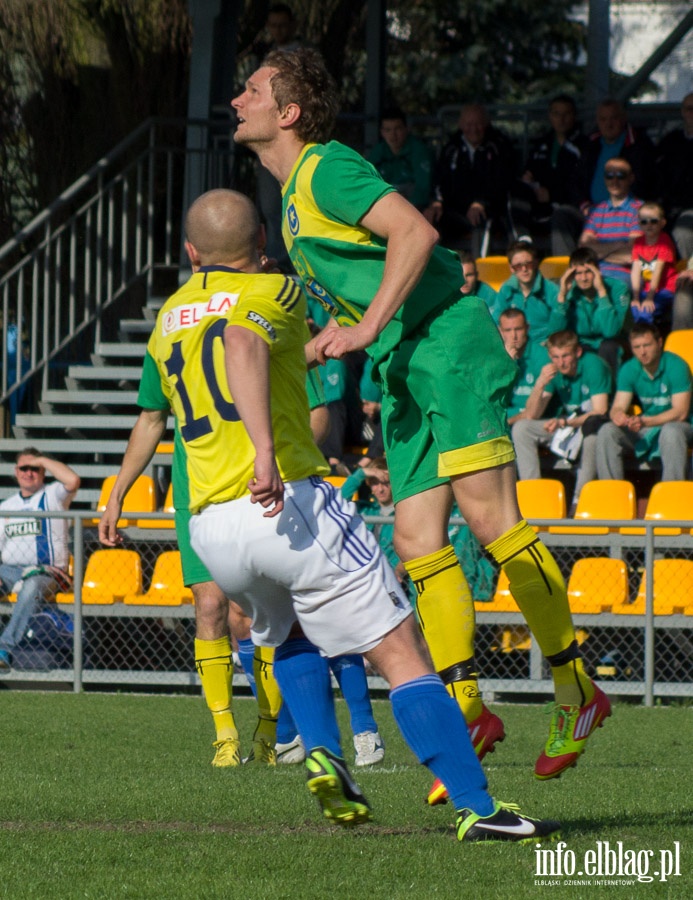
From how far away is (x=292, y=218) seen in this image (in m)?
4.59

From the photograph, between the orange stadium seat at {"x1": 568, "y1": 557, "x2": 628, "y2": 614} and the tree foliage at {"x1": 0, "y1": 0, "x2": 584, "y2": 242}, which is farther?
the tree foliage at {"x1": 0, "y1": 0, "x2": 584, "y2": 242}

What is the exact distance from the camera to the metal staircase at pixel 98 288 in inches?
551

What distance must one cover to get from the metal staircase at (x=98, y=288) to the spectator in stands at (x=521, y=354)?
3809 mm

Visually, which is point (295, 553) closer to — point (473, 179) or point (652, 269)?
point (652, 269)

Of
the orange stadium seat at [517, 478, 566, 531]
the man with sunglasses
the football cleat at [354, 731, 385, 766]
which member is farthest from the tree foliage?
the football cleat at [354, 731, 385, 766]

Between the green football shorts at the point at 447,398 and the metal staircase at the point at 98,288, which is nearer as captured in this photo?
the green football shorts at the point at 447,398

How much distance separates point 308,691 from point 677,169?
1040 centimetres

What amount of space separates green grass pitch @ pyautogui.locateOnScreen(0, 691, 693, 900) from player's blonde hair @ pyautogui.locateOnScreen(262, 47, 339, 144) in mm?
2132

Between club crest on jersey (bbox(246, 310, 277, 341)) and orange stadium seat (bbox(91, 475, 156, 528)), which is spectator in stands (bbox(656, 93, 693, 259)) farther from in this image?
club crest on jersey (bbox(246, 310, 277, 341))

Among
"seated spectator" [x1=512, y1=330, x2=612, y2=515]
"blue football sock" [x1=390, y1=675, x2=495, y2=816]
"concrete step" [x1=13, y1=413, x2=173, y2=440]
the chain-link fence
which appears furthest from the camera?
"concrete step" [x1=13, y1=413, x2=173, y2=440]

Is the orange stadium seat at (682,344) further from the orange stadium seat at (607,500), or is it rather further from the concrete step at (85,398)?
the concrete step at (85,398)

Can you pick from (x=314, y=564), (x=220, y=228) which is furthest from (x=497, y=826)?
(x=220, y=228)

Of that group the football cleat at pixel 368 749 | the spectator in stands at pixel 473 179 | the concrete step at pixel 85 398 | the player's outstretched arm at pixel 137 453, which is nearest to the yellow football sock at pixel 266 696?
the football cleat at pixel 368 749

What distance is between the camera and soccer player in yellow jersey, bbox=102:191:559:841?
3855mm
